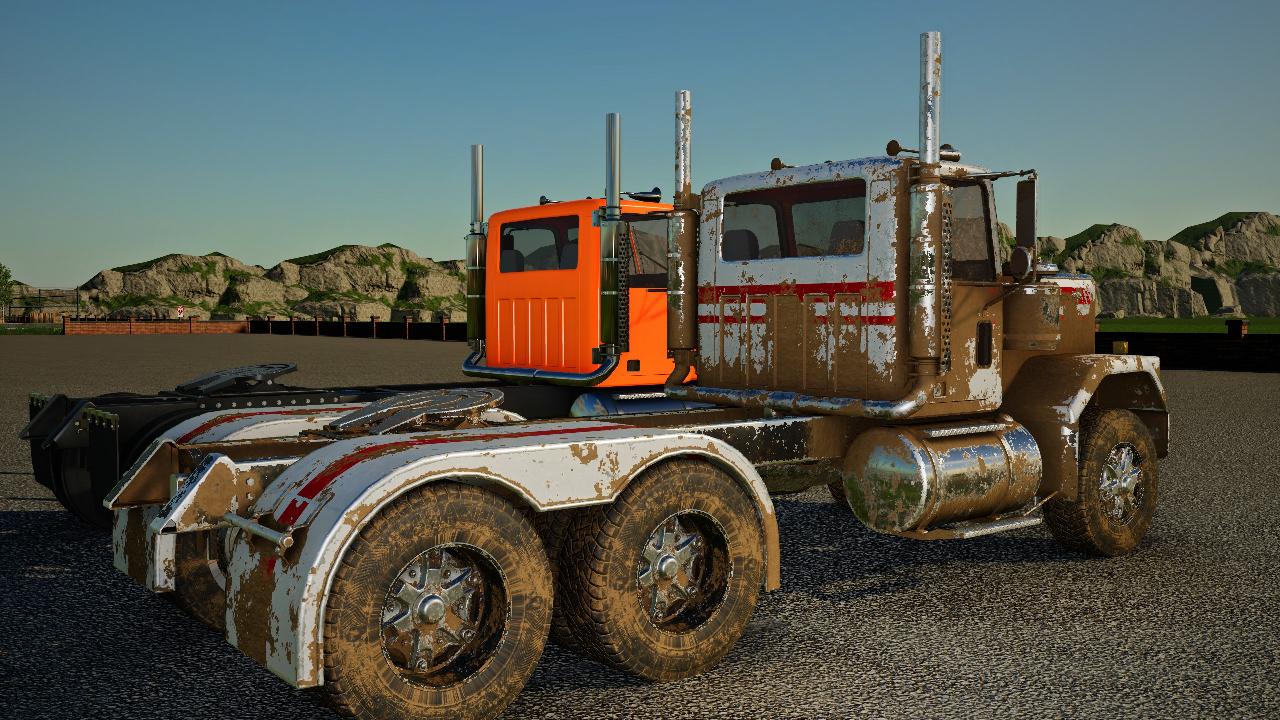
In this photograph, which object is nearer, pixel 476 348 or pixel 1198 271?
pixel 476 348

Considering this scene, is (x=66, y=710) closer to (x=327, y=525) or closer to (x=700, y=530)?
(x=327, y=525)

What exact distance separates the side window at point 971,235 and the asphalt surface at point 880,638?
1.84 m

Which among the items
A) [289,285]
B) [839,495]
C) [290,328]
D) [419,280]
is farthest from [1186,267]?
[839,495]

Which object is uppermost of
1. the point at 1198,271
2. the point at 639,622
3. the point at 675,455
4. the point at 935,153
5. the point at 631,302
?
the point at 1198,271

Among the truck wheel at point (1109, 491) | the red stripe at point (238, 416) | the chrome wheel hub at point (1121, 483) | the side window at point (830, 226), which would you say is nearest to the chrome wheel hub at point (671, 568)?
the side window at point (830, 226)

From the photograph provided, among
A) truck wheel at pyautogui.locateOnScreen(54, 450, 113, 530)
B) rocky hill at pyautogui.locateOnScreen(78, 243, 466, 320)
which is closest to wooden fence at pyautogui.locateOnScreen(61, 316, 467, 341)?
truck wheel at pyautogui.locateOnScreen(54, 450, 113, 530)

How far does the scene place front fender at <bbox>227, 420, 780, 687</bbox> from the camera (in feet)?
11.4

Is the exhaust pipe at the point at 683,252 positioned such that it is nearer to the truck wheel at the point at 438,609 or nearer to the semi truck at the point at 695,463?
the semi truck at the point at 695,463

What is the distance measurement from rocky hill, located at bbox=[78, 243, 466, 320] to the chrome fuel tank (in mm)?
116910

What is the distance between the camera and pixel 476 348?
944 centimetres

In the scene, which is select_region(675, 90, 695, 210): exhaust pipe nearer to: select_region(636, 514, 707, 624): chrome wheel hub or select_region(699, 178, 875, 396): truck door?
select_region(699, 178, 875, 396): truck door

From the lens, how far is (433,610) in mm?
3861

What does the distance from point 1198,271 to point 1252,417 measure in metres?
189

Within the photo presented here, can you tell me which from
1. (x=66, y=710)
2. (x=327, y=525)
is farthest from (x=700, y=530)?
(x=66, y=710)
